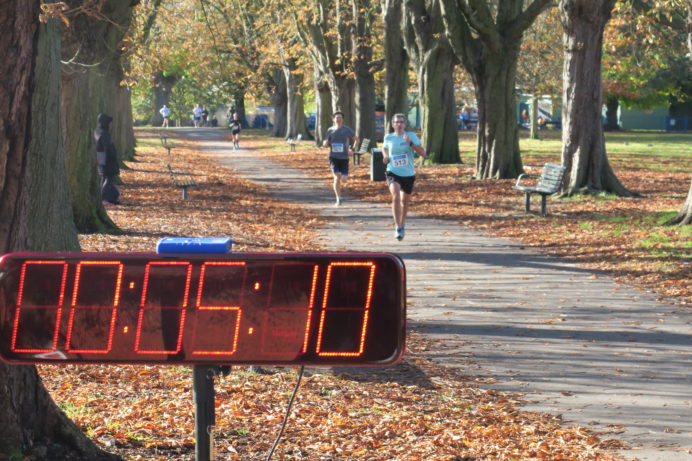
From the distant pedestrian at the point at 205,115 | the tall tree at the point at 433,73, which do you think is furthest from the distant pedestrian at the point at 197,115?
the tall tree at the point at 433,73

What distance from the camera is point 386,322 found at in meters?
3.47

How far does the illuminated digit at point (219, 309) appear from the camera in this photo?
3436 mm

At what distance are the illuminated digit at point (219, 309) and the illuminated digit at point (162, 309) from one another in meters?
0.05

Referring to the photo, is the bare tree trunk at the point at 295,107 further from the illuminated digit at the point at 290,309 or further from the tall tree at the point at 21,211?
the illuminated digit at the point at 290,309

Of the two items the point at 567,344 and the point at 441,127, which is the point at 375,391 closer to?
the point at 567,344

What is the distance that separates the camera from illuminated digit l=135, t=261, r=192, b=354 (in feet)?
11.4

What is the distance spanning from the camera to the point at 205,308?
3.46 m

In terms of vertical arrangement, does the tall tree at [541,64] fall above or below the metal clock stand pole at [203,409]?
above

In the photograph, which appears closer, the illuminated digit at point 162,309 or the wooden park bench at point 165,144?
the illuminated digit at point 162,309

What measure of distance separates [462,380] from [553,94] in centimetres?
5440

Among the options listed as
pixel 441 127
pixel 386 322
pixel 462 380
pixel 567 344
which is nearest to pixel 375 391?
pixel 462 380

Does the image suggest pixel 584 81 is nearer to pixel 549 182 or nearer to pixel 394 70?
pixel 549 182

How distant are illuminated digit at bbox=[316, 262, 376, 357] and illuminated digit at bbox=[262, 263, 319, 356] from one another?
53 mm

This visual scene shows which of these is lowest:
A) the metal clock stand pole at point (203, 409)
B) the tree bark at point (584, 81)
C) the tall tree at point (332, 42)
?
the metal clock stand pole at point (203, 409)
